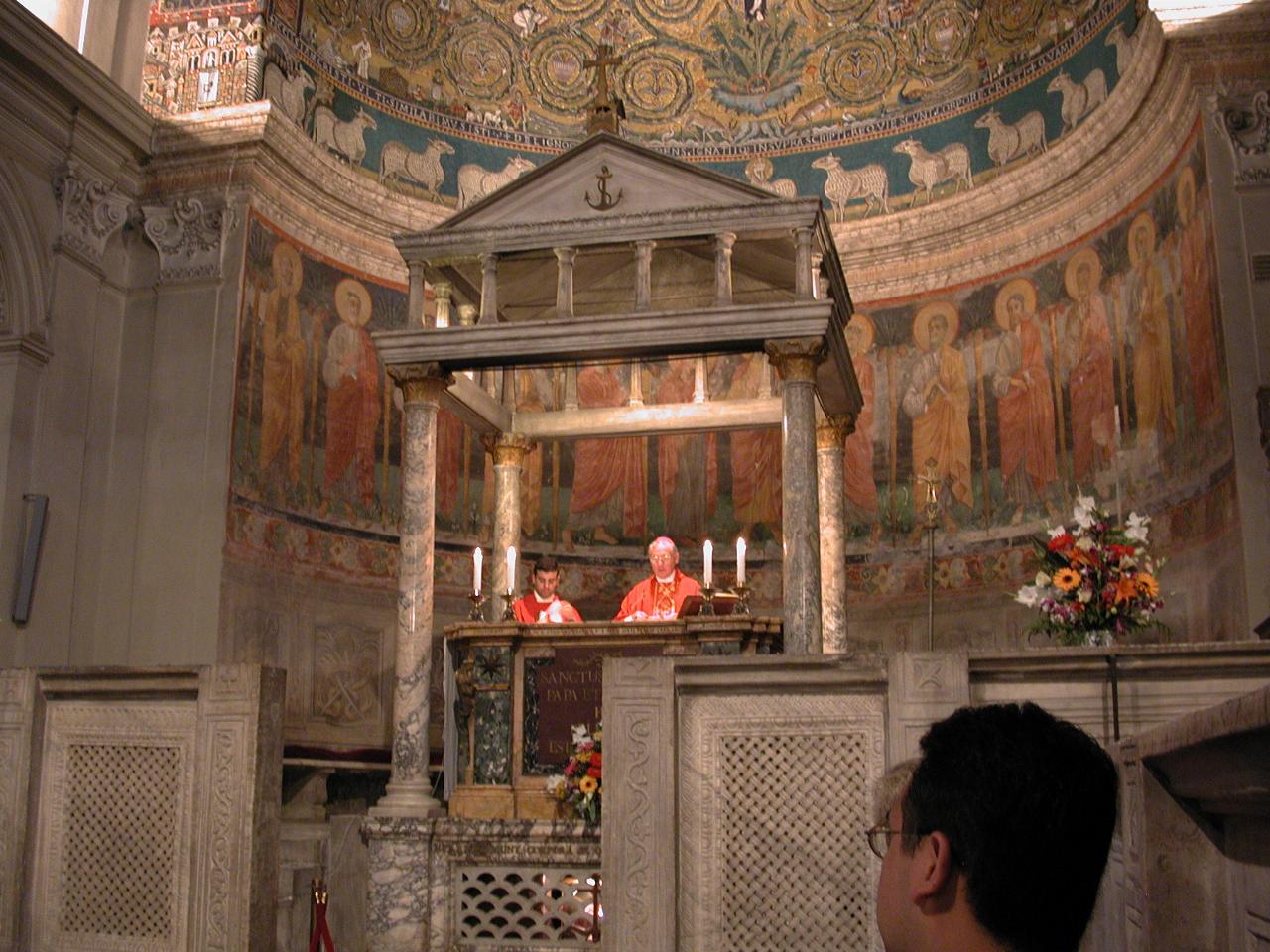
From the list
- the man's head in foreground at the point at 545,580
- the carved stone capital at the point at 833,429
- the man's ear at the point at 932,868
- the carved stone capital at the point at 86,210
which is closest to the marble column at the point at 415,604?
the man's head in foreground at the point at 545,580

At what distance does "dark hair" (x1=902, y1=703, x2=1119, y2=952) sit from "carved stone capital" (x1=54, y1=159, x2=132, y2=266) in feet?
39.6

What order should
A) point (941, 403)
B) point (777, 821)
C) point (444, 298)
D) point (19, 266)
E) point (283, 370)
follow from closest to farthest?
point (777, 821) < point (444, 298) < point (19, 266) < point (283, 370) < point (941, 403)

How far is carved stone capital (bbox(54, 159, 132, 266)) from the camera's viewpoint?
1220 centimetres

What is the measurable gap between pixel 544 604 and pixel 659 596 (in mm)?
1053

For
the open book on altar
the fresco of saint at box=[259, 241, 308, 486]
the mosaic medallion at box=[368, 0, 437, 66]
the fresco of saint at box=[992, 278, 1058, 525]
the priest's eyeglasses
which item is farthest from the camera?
the mosaic medallion at box=[368, 0, 437, 66]

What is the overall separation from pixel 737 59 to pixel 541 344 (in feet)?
26.4

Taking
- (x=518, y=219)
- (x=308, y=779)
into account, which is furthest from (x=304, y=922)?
(x=518, y=219)

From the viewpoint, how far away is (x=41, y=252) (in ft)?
39.1

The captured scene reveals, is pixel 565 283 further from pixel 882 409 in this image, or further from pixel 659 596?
pixel 882 409

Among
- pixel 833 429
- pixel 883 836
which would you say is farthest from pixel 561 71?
pixel 883 836

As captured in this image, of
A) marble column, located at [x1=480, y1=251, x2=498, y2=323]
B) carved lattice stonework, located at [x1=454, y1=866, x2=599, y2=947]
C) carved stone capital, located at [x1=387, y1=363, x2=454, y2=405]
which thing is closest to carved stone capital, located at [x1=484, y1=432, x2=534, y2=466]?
carved stone capital, located at [x1=387, y1=363, x2=454, y2=405]

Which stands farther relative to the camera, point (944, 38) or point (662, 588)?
point (944, 38)

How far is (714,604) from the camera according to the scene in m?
9.55

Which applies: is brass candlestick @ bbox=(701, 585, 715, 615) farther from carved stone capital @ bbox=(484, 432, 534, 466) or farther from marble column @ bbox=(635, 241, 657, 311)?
carved stone capital @ bbox=(484, 432, 534, 466)
